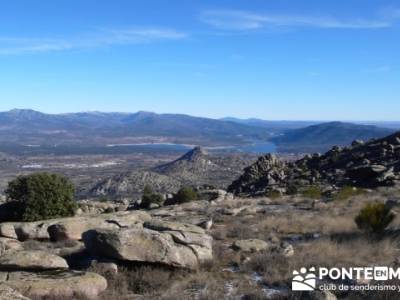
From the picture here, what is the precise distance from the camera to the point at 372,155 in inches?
2031

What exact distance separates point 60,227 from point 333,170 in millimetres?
35268

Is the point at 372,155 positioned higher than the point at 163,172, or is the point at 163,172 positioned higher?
the point at 372,155

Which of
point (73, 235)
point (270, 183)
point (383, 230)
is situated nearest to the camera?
point (383, 230)

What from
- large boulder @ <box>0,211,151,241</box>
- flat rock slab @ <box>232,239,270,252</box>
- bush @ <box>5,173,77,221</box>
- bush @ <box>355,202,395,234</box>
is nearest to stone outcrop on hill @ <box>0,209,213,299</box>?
flat rock slab @ <box>232,239,270,252</box>

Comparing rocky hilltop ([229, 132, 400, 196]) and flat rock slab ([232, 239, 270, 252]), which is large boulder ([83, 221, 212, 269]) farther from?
rocky hilltop ([229, 132, 400, 196])

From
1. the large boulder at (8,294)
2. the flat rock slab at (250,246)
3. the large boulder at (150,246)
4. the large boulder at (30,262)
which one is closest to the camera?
the large boulder at (8,294)

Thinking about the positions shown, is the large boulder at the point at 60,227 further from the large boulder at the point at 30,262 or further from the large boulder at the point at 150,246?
the large boulder at the point at 30,262

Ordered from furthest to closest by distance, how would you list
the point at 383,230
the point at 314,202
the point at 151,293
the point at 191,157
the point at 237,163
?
the point at 237,163
the point at 191,157
the point at 314,202
the point at 383,230
the point at 151,293

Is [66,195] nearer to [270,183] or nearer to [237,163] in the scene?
[270,183]

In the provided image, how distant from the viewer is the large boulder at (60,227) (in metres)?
20.3

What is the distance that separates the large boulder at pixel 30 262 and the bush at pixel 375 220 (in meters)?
10.8

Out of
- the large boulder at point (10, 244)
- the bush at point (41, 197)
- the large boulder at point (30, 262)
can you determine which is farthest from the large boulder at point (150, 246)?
the bush at point (41, 197)

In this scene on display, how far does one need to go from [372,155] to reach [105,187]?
235ft

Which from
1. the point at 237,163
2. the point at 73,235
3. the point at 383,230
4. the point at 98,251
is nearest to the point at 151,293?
the point at 98,251
